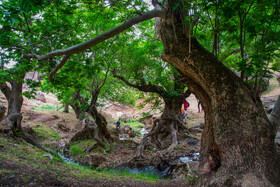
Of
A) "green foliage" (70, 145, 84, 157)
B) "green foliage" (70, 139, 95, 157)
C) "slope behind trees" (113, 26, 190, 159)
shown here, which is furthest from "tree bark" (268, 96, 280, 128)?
"green foliage" (70, 145, 84, 157)

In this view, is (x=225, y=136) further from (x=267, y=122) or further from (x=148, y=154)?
(x=148, y=154)

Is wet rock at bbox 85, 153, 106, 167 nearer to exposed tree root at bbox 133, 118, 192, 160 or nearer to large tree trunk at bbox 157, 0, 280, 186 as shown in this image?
exposed tree root at bbox 133, 118, 192, 160

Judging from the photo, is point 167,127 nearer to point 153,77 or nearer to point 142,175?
point 153,77

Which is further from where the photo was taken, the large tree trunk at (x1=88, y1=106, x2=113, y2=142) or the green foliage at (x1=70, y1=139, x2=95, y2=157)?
the large tree trunk at (x1=88, y1=106, x2=113, y2=142)

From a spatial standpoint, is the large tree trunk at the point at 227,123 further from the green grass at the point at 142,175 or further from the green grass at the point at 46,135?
the green grass at the point at 46,135

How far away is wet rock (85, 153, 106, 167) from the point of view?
22.5ft

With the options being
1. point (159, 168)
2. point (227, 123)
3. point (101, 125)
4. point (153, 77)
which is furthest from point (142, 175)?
point (153, 77)

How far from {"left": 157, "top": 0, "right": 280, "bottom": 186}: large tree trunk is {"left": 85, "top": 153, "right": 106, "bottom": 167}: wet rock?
474 centimetres

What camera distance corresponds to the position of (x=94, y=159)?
23.0 feet

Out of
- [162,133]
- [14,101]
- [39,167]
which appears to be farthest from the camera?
[162,133]

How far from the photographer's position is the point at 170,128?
9.71 meters

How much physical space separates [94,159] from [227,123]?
5.69 meters

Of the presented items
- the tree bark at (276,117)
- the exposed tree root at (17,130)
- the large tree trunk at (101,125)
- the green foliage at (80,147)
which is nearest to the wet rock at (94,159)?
the green foliage at (80,147)

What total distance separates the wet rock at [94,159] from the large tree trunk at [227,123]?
474cm
